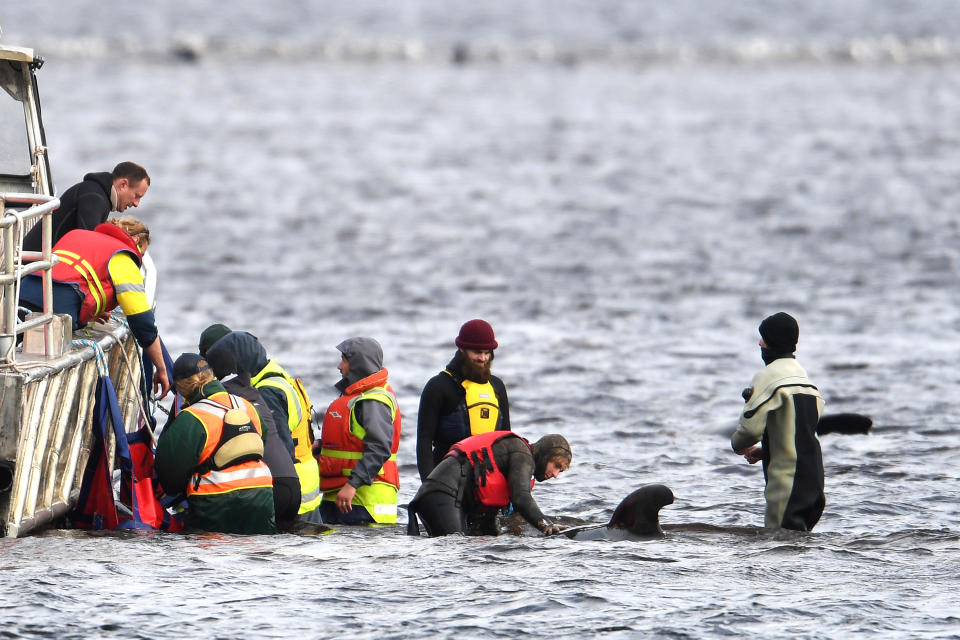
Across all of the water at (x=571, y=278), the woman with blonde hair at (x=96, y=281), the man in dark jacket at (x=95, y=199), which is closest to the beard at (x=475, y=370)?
the water at (x=571, y=278)

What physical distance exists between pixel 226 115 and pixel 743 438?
52.4m

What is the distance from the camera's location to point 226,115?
6109 centimetres

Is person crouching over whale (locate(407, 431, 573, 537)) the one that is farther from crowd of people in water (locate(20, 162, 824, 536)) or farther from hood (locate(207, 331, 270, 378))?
hood (locate(207, 331, 270, 378))

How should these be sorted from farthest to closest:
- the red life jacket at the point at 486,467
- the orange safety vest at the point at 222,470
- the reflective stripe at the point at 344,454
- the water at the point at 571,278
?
1. the reflective stripe at the point at 344,454
2. the red life jacket at the point at 486,467
3. the orange safety vest at the point at 222,470
4. the water at the point at 571,278

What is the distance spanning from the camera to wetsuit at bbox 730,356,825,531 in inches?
427

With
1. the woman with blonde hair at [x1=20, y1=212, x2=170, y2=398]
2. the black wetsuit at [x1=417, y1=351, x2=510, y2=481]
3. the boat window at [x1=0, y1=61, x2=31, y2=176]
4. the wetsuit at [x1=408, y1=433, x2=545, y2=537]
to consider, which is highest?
the boat window at [x1=0, y1=61, x2=31, y2=176]

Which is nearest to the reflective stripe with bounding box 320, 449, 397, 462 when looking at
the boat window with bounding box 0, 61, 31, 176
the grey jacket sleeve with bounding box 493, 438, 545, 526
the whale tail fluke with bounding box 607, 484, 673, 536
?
the grey jacket sleeve with bounding box 493, 438, 545, 526

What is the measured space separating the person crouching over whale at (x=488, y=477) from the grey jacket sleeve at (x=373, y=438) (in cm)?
49

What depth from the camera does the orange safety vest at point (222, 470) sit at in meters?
10.5

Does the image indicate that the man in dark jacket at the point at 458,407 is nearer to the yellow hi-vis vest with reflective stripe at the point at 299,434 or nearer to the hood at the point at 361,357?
the hood at the point at 361,357

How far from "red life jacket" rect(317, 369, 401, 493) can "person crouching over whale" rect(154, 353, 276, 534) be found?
903 mm

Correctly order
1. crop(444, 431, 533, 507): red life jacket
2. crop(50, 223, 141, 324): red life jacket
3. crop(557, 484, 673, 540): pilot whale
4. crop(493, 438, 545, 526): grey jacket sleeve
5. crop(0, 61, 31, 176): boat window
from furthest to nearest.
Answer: crop(0, 61, 31, 176): boat window, crop(557, 484, 673, 540): pilot whale, crop(50, 223, 141, 324): red life jacket, crop(444, 431, 533, 507): red life jacket, crop(493, 438, 545, 526): grey jacket sleeve

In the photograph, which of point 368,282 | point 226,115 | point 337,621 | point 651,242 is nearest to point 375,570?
point 337,621

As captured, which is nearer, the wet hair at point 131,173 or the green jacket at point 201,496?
the green jacket at point 201,496
